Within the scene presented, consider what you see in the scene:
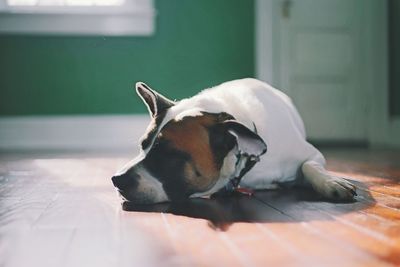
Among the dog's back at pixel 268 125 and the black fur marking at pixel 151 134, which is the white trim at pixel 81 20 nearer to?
the dog's back at pixel 268 125

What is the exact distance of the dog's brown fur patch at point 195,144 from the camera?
1.52 m

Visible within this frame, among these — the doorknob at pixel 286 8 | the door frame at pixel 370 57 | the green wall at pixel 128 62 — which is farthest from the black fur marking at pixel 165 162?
the doorknob at pixel 286 8

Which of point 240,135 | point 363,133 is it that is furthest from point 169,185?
point 363,133

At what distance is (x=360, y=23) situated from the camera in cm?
470

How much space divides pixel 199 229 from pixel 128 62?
3.37m

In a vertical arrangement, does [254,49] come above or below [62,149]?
above

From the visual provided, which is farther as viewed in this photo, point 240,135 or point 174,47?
point 174,47

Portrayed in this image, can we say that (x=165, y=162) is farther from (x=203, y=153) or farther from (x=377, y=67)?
(x=377, y=67)

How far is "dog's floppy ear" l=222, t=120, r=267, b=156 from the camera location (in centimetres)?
151

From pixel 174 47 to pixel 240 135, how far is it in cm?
313

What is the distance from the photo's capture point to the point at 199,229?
1.27 metres

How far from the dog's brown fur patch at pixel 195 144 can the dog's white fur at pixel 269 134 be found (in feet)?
0.10

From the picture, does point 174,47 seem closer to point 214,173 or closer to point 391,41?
point 391,41

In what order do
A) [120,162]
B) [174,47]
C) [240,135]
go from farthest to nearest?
[174,47] < [120,162] < [240,135]
